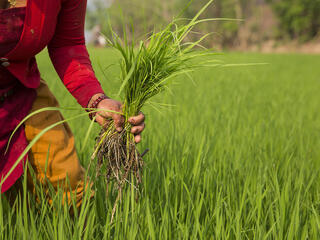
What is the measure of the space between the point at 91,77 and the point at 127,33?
279 mm

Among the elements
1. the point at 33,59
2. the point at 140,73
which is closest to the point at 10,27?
the point at 33,59

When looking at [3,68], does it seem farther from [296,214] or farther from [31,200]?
[296,214]

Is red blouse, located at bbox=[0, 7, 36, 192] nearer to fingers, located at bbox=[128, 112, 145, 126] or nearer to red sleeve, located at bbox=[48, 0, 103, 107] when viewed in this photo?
red sleeve, located at bbox=[48, 0, 103, 107]

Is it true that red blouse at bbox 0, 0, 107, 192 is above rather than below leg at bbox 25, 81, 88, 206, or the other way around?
above

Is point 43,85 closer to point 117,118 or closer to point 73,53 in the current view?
point 73,53

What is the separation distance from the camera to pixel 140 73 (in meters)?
0.95

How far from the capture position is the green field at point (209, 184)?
1.04 metres

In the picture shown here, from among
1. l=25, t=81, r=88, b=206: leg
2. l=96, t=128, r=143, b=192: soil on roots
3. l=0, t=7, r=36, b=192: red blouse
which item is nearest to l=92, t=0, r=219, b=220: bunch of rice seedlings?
l=96, t=128, r=143, b=192: soil on roots

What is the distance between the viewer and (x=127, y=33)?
951mm

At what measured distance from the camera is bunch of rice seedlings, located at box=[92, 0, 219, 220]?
37.1 inches

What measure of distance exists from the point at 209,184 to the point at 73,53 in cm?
74

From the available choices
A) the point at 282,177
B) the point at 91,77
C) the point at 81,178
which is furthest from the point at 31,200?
the point at 282,177

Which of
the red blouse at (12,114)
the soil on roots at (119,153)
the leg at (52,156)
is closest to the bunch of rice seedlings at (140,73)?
the soil on roots at (119,153)

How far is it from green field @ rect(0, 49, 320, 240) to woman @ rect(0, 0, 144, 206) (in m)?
0.08
